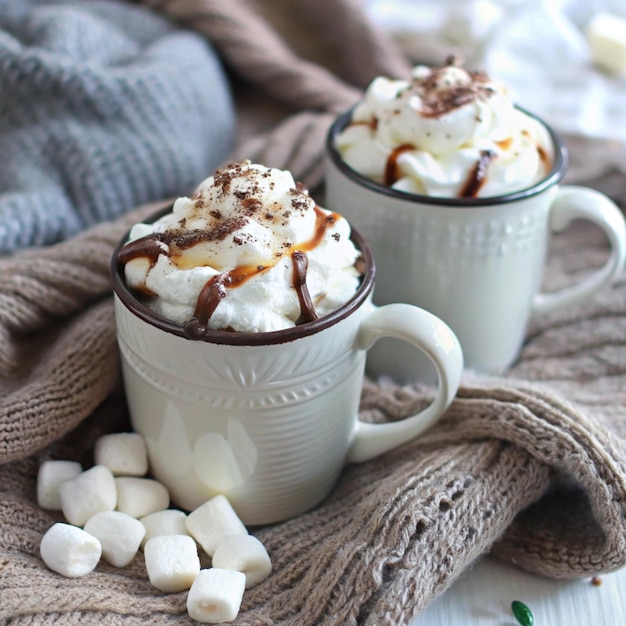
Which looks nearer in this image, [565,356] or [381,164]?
[381,164]

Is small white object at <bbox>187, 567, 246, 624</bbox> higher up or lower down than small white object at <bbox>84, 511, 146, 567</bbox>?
higher up

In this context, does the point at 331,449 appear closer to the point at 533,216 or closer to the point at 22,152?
the point at 533,216

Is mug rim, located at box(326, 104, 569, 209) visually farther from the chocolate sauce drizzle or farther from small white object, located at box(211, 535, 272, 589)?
small white object, located at box(211, 535, 272, 589)

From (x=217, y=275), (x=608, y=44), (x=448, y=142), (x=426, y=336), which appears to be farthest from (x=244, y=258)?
(x=608, y=44)

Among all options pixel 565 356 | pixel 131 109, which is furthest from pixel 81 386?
pixel 565 356

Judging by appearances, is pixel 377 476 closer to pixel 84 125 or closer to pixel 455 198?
pixel 455 198

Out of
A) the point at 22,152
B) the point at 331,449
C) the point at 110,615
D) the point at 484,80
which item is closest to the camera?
the point at 110,615

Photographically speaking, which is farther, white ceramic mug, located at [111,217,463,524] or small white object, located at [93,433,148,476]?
small white object, located at [93,433,148,476]

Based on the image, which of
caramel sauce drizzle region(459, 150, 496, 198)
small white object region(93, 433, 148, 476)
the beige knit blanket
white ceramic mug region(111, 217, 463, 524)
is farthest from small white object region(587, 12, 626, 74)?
small white object region(93, 433, 148, 476)
